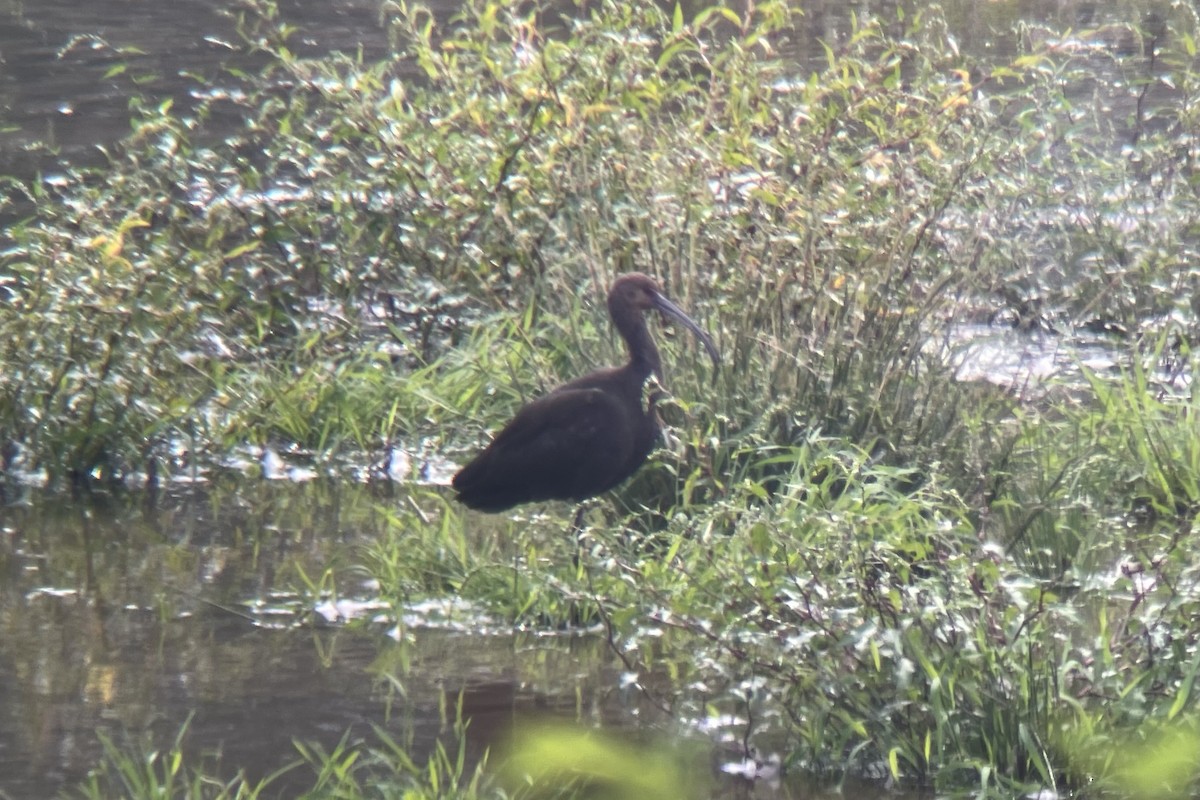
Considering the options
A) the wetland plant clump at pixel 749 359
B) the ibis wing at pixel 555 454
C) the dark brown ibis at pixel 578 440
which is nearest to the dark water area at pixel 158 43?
the wetland plant clump at pixel 749 359

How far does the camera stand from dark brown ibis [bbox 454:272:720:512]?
6.06 m

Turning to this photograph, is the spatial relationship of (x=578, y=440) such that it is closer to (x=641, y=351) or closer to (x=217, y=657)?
(x=641, y=351)

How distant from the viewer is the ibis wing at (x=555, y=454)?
6.05 metres

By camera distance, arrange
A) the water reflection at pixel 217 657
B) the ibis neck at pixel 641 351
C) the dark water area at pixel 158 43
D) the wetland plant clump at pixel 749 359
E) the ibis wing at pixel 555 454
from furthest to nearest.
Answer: the dark water area at pixel 158 43 → the ibis neck at pixel 641 351 → the ibis wing at pixel 555 454 → the water reflection at pixel 217 657 → the wetland plant clump at pixel 749 359

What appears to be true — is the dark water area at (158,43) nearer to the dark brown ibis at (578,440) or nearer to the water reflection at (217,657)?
the water reflection at (217,657)

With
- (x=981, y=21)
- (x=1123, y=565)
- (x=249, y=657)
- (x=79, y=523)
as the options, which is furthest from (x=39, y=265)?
(x=981, y=21)

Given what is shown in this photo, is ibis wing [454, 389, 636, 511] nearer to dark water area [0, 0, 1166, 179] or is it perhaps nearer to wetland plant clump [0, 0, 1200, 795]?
wetland plant clump [0, 0, 1200, 795]

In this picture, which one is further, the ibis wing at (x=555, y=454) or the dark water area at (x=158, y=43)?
the dark water area at (x=158, y=43)

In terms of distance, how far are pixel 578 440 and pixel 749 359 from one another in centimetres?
75

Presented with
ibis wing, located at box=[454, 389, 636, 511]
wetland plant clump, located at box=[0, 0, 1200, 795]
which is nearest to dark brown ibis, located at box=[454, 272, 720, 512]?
ibis wing, located at box=[454, 389, 636, 511]

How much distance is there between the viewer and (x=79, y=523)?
6801 millimetres

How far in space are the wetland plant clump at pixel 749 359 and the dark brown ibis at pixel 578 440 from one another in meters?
0.16

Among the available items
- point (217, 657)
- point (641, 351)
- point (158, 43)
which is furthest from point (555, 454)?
point (158, 43)

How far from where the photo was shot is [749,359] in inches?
255
